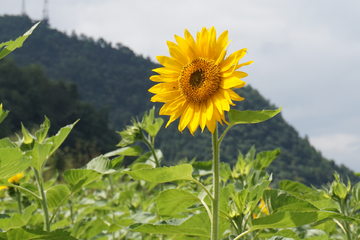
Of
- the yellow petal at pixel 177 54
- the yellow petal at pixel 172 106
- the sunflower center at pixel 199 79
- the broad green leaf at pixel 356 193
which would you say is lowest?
the broad green leaf at pixel 356 193

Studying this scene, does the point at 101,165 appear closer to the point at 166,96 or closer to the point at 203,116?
the point at 166,96

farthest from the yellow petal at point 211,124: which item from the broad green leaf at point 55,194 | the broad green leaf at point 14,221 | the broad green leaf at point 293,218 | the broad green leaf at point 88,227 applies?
the broad green leaf at point 88,227

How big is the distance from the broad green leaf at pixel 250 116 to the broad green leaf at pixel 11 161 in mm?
757

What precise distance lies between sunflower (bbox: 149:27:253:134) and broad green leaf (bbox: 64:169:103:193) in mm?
451

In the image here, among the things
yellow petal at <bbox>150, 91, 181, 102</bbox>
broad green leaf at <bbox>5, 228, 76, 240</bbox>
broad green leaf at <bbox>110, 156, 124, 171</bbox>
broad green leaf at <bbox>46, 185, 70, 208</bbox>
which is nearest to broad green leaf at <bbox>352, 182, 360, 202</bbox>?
yellow petal at <bbox>150, 91, 181, 102</bbox>

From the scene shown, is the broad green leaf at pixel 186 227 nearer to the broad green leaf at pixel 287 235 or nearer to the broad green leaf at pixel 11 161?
the broad green leaf at pixel 287 235

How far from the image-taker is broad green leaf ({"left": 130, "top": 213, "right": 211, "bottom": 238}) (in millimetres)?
1086

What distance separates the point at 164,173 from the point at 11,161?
0.53 metres

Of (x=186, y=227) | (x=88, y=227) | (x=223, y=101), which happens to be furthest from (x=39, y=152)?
(x=88, y=227)

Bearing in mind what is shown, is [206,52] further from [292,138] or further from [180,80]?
[292,138]

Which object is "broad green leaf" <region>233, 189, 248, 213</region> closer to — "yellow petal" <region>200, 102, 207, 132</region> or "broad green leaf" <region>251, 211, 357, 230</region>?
"broad green leaf" <region>251, 211, 357, 230</region>

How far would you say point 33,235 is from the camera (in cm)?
117

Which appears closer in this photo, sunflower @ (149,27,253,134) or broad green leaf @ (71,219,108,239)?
sunflower @ (149,27,253,134)

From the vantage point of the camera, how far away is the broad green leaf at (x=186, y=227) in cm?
109
